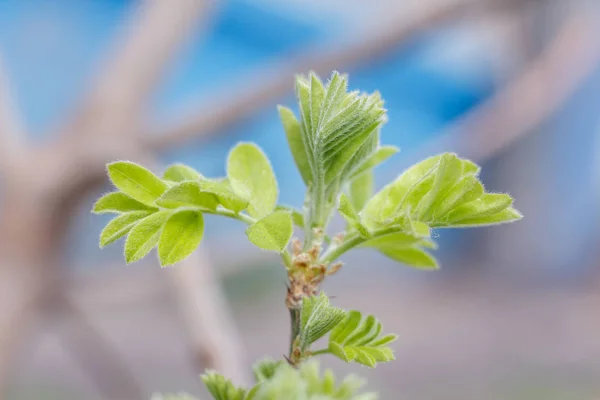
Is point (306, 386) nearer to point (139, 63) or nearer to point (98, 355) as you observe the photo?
point (139, 63)

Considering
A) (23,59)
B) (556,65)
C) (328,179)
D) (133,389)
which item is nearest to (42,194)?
(133,389)

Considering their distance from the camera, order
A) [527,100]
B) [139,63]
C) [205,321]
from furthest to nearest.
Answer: [527,100] → [139,63] → [205,321]

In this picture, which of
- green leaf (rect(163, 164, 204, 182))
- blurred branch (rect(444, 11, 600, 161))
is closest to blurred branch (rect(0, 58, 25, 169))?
blurred branch (rect(444, 11, 600, 161))

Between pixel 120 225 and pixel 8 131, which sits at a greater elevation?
pixel 8 131

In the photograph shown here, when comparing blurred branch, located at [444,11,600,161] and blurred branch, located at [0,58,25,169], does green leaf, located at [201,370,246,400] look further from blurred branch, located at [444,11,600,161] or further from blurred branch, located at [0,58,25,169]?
blurred branch, located at [444,11,600,161]

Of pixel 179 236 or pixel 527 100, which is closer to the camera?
pixel 179 236

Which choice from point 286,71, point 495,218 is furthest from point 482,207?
point 286,71

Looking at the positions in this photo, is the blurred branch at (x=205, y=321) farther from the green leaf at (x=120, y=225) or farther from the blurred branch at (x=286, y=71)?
the green leaf at (x=120, y=225)

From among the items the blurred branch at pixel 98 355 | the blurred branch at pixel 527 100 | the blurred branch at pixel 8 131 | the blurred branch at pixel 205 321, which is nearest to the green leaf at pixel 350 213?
the blurred branch at pixel 205 321

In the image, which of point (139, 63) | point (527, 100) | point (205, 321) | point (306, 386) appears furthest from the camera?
point (527, 100)

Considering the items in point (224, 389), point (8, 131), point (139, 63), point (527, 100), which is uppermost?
point (527, 100)
